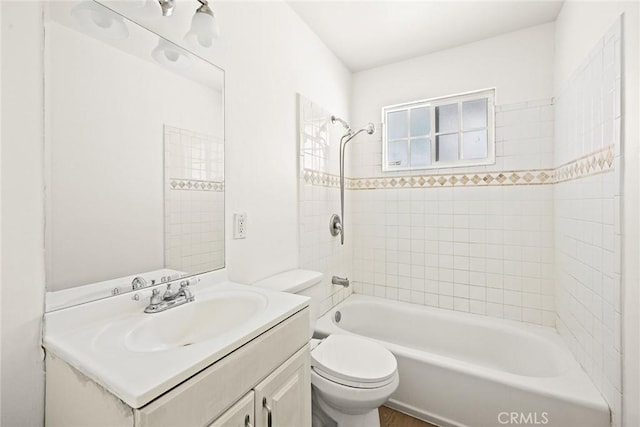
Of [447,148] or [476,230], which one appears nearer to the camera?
[476,230]

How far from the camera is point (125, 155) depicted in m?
0.98

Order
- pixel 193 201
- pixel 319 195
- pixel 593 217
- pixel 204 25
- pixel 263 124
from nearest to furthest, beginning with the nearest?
pixel 204 25 < pixel 193 201 < pixel 593 217 < pixel 263 124 < pixel 319 195

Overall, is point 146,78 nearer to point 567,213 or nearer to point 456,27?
point 456,27

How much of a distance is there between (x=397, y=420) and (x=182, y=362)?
1.51 m

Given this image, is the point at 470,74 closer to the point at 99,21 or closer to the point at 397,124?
the point at 397,124

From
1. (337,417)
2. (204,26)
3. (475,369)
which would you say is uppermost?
(204,26)

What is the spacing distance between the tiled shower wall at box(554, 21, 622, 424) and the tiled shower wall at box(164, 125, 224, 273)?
1674 mm

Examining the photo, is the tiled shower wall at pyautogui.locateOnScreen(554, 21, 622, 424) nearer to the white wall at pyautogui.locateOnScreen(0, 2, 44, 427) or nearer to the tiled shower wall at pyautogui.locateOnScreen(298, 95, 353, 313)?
the tiled shower wall at pyautogui.locateOnScreen(298, 95, 353, 313)

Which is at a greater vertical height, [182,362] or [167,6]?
[167,6]

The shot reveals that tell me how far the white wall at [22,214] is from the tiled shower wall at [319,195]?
1.27 m

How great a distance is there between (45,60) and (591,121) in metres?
2.18

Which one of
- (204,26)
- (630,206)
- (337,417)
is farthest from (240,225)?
(630,206)

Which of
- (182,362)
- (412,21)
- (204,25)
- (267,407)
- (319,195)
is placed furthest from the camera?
(319,195)

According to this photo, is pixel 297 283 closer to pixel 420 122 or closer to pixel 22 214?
pixel 22 214
